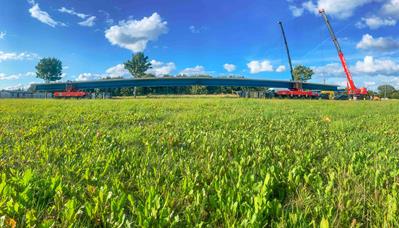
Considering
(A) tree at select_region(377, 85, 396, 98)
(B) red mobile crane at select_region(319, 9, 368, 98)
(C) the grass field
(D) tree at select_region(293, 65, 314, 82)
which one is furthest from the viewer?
(D) tree at select_region(293, 65, 314, 82)

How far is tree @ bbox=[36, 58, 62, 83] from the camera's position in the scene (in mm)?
136125

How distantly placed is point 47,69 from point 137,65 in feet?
147

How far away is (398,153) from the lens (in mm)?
3277

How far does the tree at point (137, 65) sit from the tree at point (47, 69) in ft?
116

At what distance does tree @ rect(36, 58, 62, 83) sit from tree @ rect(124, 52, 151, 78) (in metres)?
35.3

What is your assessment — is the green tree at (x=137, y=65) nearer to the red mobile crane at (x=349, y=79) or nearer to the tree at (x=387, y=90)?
the red mobile crane at (x=349, y=79)

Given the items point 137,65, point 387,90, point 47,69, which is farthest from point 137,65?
point 387,90

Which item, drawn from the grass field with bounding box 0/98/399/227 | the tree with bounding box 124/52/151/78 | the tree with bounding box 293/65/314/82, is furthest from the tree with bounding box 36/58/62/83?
the grass field with bounding box 0/98/399/227

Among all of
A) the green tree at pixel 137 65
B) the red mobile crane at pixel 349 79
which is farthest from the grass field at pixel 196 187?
the green tree at pixel 137 65

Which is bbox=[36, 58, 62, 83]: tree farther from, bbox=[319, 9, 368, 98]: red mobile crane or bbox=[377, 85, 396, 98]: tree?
bbox=[377, 85, 396, 98]: tree

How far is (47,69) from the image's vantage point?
137m

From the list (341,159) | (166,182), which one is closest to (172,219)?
(166,182)

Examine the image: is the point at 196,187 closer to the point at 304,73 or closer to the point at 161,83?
the point at 161,83

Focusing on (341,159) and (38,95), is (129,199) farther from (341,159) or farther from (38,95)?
(38,95)
